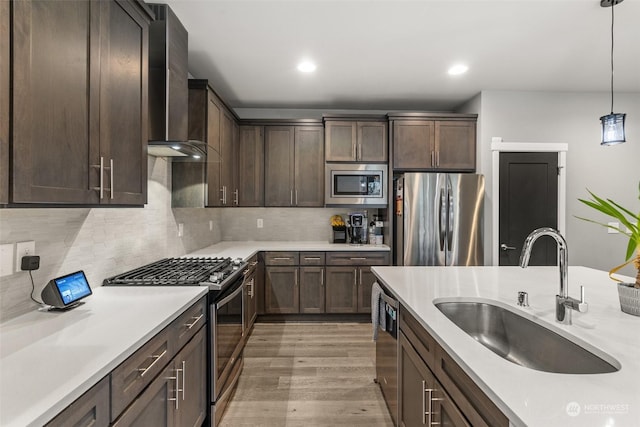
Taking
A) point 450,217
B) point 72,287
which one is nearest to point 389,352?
point 72,287

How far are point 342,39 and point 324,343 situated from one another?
2.76m

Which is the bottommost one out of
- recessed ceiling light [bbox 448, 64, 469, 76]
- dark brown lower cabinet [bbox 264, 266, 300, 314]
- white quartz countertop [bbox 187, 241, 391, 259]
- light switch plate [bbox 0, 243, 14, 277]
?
dark brown lower cabinet [bbox 264, 266, 300, 314]

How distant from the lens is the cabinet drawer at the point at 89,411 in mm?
827

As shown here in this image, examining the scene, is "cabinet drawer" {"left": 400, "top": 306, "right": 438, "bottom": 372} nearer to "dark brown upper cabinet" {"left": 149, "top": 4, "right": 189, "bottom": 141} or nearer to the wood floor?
the wood floor

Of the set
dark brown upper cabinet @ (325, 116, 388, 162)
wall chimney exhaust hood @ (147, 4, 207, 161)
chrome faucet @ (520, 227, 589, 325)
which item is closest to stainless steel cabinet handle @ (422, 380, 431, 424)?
chrome faucet @ (520, 227, 589, 325)

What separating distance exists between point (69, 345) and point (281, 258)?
2.75 m

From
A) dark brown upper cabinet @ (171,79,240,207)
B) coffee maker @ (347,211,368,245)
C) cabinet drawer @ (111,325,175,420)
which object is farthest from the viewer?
coffee maker @ (347,211,368,245)

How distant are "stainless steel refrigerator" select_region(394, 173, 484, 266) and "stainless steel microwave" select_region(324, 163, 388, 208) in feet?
1.42

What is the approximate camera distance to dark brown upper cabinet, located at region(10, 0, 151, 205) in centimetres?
99

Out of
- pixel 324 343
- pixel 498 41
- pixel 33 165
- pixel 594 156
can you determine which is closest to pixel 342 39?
pixel 498 41

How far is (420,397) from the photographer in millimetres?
1442

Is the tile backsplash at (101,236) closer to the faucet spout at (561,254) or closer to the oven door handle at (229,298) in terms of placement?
the oven door handle at (229,298)

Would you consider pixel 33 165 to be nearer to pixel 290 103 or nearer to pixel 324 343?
pixel 324 343

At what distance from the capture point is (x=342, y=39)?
2.57m
